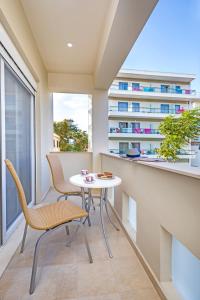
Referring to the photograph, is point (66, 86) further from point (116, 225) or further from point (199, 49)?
point (199, 49)

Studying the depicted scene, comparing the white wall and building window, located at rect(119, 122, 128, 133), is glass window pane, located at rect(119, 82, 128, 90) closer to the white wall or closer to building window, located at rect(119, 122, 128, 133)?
building window, located at rect(119, 122, 128, 133)

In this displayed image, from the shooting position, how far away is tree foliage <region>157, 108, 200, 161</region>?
7.84 metres

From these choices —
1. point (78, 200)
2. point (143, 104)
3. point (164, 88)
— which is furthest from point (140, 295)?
point (164, 88)

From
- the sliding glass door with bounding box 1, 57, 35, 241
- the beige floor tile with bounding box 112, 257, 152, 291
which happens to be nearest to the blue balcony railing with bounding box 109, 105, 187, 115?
the sliding glass door with bounding box 1, 57, 35, 241

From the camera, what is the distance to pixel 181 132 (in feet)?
26.1

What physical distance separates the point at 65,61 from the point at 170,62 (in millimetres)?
6651

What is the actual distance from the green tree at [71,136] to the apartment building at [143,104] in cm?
512

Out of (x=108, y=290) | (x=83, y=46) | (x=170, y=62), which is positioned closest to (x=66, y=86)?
(x=83, y=46)

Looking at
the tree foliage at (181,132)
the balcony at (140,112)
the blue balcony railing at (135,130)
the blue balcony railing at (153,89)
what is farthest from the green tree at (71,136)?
the blue balcony railing at (153,89)

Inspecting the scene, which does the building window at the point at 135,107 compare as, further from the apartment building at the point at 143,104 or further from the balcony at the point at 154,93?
the balcony at the point at 154,93

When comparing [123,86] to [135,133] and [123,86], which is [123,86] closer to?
[123,86]

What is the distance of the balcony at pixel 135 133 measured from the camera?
31.9 ft

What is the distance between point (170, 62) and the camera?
26.5ft

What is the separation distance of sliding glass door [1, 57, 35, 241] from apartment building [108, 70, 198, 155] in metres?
6.87
